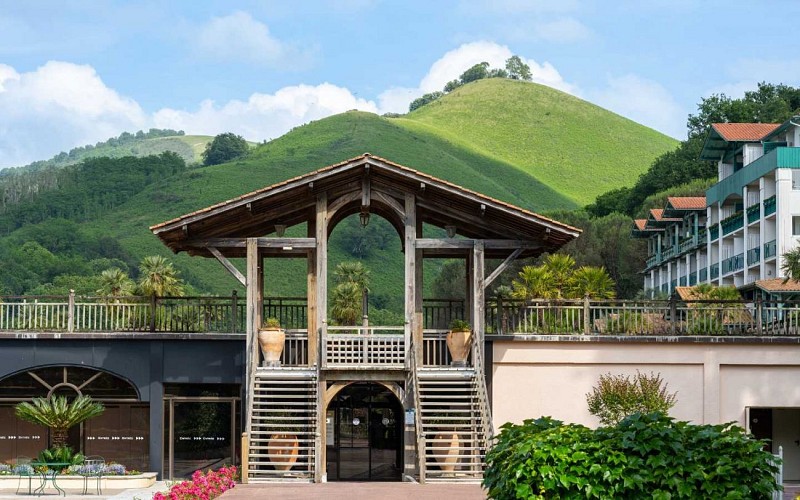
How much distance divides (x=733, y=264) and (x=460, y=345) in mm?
44593

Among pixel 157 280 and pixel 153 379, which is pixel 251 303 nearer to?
pixel 153 379

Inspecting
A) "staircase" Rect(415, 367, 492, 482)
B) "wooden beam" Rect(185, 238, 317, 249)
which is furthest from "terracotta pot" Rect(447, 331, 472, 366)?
"wooden beam" Rect(185, 238, 317, 249)

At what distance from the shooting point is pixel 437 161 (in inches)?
5822

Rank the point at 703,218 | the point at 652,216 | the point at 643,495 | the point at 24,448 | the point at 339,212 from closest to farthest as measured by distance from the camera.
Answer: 1. the point at 643,495
2. the point at 339,212
3. the point at 24,448
4. the point at 703,218
5. the point at 652,216

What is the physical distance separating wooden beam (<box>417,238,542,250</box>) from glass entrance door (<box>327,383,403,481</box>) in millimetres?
4456

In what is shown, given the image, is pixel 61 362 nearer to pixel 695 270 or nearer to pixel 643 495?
pixel 643 495

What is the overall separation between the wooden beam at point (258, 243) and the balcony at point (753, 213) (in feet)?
138

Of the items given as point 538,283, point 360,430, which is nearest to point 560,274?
point 538,283

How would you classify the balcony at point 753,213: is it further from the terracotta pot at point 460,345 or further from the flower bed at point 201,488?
the flower bed at point 201,488

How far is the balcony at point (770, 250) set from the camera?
6491cm

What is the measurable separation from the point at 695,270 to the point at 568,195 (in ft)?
237

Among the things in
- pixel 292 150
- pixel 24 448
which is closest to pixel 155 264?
pixel 24 448

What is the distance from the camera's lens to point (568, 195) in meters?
154

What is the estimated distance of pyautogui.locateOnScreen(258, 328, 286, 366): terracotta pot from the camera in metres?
30.6
